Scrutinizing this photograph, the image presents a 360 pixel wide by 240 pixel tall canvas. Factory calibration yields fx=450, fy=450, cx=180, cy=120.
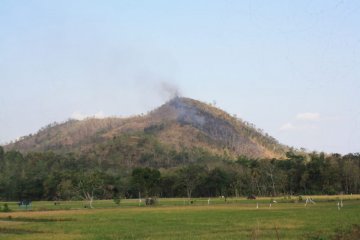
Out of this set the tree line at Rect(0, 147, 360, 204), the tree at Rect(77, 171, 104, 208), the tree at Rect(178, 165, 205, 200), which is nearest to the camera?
the tree at Rect(77, 171, 104, 208)

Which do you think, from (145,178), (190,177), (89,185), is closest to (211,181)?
(190,177)

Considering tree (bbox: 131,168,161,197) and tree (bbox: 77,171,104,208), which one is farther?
tree (bbox: 131,168,161,197)

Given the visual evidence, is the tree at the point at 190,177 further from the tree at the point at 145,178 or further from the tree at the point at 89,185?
the tree at the point at 89,185

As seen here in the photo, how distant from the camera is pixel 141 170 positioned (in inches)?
5010

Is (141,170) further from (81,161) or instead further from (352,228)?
(352,228)

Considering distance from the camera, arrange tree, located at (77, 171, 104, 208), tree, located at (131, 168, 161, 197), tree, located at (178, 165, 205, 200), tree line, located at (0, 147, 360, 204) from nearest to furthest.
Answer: tree, located at (77, 171, 104, 208), tree, located at (131, 168, 161, 197), tree line, located at (0, 147, 360, 204), tree, located at (178, 165, 205, 200)

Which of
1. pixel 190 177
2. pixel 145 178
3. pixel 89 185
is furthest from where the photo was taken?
pixel 190 177

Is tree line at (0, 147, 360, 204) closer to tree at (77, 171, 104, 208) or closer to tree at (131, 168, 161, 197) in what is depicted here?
tree at (131, 168, 161, 197)

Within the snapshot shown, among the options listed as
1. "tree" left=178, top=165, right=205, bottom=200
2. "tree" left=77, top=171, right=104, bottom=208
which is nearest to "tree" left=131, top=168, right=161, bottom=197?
"tree" left=77, top=171, right=104, bottom=208

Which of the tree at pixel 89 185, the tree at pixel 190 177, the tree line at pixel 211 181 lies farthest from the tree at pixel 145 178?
the tree at pixel 190 177

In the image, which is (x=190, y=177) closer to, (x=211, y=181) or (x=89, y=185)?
(x=211, y=181)

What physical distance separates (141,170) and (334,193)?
58035 mm

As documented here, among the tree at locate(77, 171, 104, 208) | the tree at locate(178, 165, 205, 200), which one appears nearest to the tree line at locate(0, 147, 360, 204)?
the tree at locate(178, 165, 205, 200)

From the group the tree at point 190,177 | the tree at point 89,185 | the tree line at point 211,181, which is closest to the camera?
the tree at point 89,185
